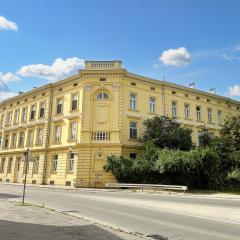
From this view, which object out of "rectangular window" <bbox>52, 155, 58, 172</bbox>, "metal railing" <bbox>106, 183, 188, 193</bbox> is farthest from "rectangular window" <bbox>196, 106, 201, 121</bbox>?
"rectangular window" <bbox>52, 155, 58, 172</bbox>

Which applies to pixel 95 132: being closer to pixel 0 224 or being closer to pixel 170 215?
pixel 170 215

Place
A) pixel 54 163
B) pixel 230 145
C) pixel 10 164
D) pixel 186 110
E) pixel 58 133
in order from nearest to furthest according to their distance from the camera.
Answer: pixel 230 145 → pixel 54 163 → pixel 58 133 → pixel 186 110 → pixel 10 164

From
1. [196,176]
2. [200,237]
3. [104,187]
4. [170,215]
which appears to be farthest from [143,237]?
[104,187]

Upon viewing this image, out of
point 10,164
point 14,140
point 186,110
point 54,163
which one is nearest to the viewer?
point 54,163

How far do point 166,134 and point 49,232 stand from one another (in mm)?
26268

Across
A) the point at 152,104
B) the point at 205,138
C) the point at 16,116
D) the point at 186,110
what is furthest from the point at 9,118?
the point at 205,138

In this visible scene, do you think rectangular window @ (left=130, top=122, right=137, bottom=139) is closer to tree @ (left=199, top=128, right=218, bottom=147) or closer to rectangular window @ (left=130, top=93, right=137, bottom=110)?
rectangular window @ (left=130, top=93, right=137, bottom=110)

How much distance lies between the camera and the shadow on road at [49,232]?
784 cm

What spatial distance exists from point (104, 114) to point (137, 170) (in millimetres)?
7212

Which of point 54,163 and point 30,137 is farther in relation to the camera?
point 30,137

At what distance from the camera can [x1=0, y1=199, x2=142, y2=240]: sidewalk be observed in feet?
26.1

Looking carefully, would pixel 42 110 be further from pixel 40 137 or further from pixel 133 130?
pixel 133 130

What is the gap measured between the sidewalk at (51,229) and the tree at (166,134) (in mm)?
23295

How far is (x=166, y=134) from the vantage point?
33938mm
